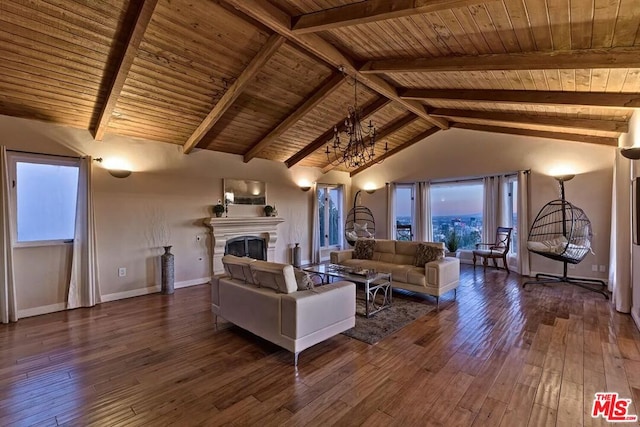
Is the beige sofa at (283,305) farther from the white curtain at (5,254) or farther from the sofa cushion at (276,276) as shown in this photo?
the white curtain at (5,254)

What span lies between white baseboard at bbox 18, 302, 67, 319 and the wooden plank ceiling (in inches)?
105

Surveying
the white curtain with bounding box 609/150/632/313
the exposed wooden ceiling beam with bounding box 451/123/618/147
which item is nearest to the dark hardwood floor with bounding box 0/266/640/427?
the white curtain with bounding box 609/150/632/313

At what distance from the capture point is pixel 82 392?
2.41m

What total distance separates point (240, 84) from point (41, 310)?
4.26m

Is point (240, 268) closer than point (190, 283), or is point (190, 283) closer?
point (240, 268)

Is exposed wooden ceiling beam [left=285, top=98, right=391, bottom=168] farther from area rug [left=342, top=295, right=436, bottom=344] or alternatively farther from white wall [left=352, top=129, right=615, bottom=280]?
area rug [left=342, top=295, right=436, bottom=344]

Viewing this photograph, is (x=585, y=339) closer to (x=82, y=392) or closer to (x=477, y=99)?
(x=477, y=99)

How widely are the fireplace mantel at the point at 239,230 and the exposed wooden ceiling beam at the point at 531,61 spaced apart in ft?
13.5

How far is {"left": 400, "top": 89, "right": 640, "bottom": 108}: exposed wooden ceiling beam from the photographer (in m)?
3.34

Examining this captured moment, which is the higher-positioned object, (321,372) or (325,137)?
(325,137)

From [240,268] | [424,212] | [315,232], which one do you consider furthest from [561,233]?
[240,268]

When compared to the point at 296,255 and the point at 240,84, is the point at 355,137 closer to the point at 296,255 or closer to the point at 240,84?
the point at 240,84

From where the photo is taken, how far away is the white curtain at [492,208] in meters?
7.20

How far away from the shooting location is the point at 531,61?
2971 mm
